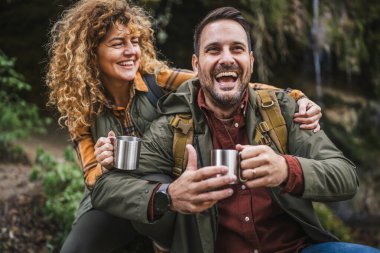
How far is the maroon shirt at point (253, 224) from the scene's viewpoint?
2.88 m

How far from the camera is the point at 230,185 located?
271cm

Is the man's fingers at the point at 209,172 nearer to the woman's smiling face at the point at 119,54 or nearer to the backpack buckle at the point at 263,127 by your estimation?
the backpack buckle at the point at 263,127

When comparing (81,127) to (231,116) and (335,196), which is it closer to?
(231,116)

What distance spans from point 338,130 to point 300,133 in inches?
229

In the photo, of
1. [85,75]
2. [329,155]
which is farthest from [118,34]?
[329,155]

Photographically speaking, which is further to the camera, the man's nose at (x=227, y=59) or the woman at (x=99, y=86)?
the woman at (x=99, y=86)

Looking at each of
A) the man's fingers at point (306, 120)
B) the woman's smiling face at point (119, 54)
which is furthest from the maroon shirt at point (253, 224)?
the woman's smiling face at point (119, 54)

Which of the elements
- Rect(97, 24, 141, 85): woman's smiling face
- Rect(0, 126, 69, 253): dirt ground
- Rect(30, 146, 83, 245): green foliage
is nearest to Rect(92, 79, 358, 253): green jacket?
Rect(97, 24, 141, 85): woman's smiling face

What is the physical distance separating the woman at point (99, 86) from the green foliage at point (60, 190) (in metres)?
1.34

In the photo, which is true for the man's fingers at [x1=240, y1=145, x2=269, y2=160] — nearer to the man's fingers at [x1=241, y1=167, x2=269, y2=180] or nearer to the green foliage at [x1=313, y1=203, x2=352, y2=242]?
the man's fingers at [x1=241, y1=167, x2=269, y2=180]

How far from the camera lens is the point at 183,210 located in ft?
8.35

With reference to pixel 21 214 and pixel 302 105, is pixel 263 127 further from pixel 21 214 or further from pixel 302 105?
pixel 21 214

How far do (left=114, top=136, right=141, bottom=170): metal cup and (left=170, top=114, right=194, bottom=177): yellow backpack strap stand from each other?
25 cm

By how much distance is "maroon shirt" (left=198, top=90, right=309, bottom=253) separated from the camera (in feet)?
9.46
